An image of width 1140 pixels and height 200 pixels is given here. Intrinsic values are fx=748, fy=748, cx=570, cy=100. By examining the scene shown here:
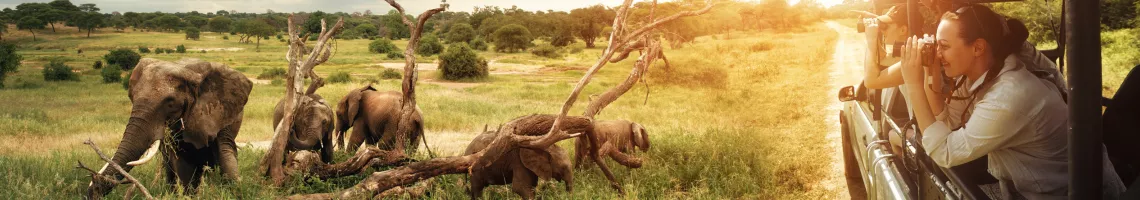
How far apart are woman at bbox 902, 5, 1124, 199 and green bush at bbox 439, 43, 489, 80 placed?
84.2 feet

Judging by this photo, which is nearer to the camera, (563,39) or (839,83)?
(839,83)

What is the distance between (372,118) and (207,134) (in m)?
2.65

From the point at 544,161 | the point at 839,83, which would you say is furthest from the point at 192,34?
the point at 544,161

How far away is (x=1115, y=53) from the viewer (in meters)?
7.05

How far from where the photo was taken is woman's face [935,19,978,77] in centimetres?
260

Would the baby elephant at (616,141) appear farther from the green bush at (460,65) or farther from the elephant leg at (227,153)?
the green bush at (460,65)

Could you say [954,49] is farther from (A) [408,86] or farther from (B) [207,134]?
(B) [207,134]

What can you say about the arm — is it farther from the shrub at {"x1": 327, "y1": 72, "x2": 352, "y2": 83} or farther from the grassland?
the shrub at {"x1": 327, "y1": 72, "x2": 352, "y2": 83}

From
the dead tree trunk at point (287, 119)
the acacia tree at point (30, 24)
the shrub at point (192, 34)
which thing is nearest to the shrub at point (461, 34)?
the shrub at point (192, 34)

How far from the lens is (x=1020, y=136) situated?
2.52 m

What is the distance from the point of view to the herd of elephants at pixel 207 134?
18.7ft

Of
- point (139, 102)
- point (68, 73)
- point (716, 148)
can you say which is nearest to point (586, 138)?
point (716, 148)

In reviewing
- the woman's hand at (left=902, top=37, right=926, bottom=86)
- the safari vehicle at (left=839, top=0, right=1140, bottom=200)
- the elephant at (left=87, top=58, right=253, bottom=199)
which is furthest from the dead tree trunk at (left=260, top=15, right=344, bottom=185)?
the woman's hand at (left=902, top=37, right=926, bottom=86)

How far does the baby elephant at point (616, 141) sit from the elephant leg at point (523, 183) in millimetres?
1103
